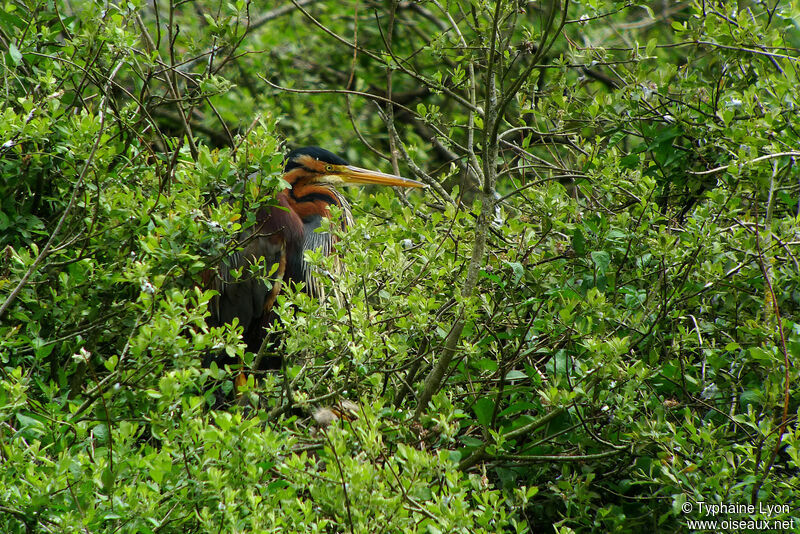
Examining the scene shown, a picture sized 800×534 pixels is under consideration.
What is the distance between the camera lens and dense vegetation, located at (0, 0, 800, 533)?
1.70 meters

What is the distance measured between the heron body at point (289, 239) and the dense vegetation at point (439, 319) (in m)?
0.89

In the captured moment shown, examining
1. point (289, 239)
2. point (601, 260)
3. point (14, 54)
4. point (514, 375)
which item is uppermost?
point (14, 54)

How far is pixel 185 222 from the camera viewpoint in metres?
2.02

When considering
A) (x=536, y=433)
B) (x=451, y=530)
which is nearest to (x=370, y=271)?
(x=536, y=433)

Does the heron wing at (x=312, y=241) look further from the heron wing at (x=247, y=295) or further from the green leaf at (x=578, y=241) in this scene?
the green leaf at (x=578, y=241)

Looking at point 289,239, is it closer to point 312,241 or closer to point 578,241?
point 312,241

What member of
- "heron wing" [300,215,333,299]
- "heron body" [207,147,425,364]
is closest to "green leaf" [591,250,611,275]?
"heron body" [207,147,425,364]

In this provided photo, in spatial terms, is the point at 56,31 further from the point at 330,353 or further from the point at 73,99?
the point at 330,353

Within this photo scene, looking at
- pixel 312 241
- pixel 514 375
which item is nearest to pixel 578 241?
pixel 514 375

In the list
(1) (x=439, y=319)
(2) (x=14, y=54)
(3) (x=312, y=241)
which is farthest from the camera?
(3) (x=312, y=241)

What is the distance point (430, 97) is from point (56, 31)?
10.8 ft

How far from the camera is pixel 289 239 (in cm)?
379

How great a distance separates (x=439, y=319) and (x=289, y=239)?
1460 millimetres

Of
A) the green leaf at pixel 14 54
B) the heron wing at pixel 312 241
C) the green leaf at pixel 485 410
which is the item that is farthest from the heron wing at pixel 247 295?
the green leaf at pixel 485 410
